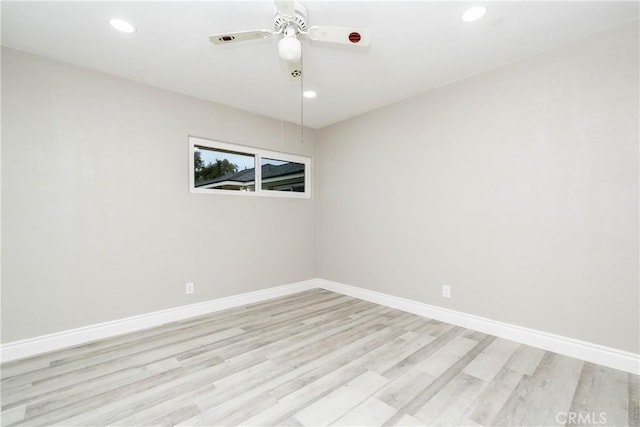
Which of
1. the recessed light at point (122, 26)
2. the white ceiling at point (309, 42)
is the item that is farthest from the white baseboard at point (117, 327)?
the recessed light at point (122, 26)

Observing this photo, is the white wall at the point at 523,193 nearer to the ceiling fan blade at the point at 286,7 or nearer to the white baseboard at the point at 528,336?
the white baseboard at the point at 528,336

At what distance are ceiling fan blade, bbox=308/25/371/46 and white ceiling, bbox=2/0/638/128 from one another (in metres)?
0.28

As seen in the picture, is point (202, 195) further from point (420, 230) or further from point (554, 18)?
point (554, 18)

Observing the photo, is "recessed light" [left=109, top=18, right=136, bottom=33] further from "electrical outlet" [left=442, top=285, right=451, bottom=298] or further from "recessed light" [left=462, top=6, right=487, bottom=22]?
"electrical outlet" [left=442, top=285, right=451, bottom=298]

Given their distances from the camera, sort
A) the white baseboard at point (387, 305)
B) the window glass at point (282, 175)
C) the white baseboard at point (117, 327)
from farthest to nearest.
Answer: the window glass at point (282, 175) < the white baseboard at point (117, 327) < the white baseboard at point (387, 305)

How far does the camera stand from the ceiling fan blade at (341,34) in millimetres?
1771

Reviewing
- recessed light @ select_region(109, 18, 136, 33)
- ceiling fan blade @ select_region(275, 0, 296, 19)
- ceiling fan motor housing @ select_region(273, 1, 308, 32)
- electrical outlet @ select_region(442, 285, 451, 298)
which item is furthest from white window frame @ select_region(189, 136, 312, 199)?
electrical outlet @ select_region(442, 285, 451, 298)

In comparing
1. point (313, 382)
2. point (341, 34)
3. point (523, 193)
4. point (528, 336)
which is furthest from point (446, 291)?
point (341, 34)

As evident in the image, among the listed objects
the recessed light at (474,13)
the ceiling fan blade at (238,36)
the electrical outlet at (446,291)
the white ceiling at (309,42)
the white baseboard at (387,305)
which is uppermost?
the white ceiling at (309,42)

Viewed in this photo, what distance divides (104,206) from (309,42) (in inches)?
98.8

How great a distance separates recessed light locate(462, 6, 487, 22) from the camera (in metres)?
2.01

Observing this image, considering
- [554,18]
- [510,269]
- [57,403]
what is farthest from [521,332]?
[57,403]

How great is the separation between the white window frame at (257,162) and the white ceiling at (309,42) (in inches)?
24.0

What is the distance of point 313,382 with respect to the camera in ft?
6.79
